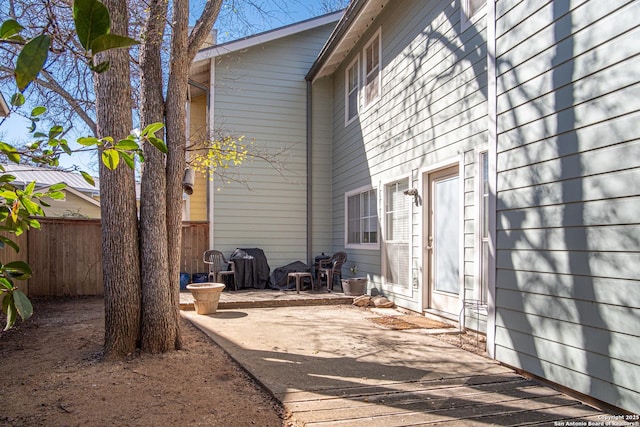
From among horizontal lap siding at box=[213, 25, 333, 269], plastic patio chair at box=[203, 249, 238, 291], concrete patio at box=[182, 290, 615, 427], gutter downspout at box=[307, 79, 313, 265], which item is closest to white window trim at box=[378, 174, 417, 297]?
concrete patio at box=[182, 290, 615, 427]

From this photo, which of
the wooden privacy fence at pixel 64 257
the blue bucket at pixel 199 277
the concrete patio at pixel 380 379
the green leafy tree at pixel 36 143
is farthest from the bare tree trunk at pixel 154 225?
the wooden privacy fence at pixel 64 257

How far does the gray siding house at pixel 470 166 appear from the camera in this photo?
2793mm

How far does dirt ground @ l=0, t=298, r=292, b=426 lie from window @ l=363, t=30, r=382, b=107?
5092 millimetres

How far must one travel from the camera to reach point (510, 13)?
12.6 ft

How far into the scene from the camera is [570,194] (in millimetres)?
3092

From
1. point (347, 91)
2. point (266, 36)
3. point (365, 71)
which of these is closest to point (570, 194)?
point (365, 71)

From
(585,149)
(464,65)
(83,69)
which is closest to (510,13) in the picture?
(464,65)

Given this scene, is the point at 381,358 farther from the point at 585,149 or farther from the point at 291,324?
the point at 585,149

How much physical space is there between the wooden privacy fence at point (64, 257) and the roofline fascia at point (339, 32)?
537cm

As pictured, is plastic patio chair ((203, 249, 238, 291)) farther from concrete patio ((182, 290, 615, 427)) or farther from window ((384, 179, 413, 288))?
window ((384, 179, 413, 288))

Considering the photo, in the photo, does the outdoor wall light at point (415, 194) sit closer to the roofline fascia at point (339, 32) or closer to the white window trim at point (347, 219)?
the white window trim at point (347, 219)

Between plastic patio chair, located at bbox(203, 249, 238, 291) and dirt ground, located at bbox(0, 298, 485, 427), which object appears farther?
plastic patio chair, located at bbox(203, 249, 238, 291)

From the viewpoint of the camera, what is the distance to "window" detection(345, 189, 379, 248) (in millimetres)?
7672

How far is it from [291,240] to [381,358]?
18.9 ft
